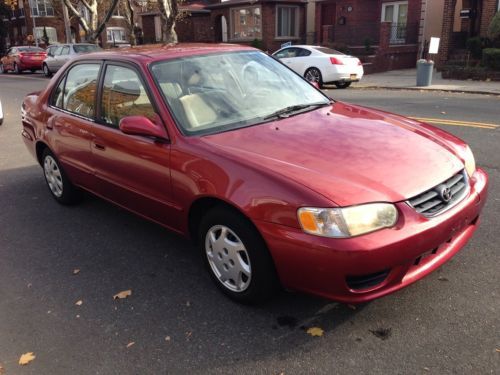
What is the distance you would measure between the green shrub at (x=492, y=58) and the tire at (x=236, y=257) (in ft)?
54.1

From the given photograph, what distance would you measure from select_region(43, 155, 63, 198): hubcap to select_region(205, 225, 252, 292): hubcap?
2617 millimetres

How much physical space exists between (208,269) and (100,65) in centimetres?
218

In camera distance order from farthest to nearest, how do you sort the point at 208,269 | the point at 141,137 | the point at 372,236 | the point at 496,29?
the point at 496,29, the point at 141,137, the point at 208,269, the point at 372,236

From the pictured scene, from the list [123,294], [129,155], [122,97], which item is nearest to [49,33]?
[122,97]

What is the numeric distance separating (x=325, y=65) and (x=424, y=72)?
10.4 feet

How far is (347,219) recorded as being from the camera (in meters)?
2.62

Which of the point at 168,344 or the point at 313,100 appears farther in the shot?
the point at 313,100

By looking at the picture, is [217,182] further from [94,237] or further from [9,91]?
[9,91]

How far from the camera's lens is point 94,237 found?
14.7 feet

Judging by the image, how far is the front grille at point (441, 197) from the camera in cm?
280

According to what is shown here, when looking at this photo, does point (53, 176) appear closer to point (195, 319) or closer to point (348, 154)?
point (195, 319)

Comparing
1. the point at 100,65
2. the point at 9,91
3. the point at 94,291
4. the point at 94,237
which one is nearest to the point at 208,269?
the point at 94,291

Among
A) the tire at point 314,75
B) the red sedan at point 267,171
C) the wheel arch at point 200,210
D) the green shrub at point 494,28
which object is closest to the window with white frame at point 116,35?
the tire at point 314,75

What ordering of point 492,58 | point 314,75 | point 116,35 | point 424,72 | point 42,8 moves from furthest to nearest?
point 116,35, point 42,8, point 492,58, point 314,75, point 424,72
